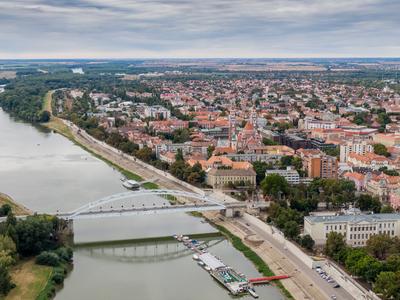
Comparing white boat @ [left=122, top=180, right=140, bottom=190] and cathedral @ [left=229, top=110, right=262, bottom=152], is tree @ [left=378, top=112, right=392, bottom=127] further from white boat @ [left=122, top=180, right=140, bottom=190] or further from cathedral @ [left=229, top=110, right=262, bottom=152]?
white boat @ [left=122, top=180, right=140, bottom=190]

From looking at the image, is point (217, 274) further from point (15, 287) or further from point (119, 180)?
point (119, 180)

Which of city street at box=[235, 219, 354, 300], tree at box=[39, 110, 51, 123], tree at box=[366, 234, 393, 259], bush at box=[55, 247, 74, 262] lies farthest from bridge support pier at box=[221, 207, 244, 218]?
tree at box=[39, 110, 51, 123]

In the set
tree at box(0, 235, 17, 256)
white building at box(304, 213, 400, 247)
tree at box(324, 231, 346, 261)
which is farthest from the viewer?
white building at box(304, 213, 400, 247)

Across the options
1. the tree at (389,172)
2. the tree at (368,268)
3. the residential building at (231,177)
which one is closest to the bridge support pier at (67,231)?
the residential building at (231,177)

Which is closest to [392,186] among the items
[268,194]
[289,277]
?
[268,194]

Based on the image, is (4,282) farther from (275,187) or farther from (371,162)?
(371,162)

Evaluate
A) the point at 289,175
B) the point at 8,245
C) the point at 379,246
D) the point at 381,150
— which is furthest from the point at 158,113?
the point at 379,246
